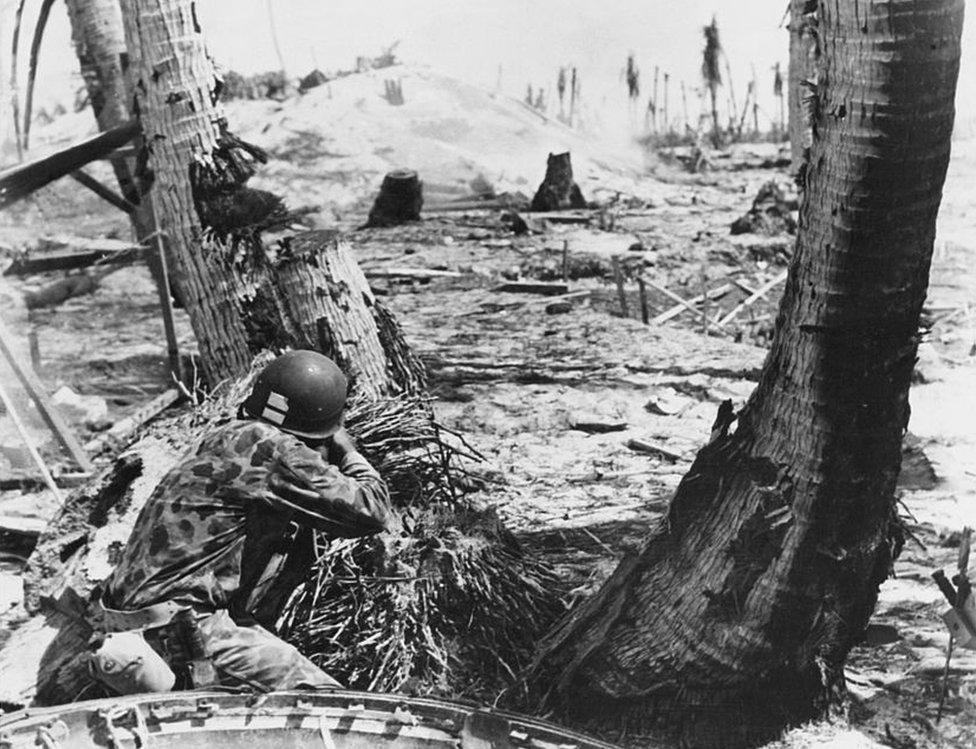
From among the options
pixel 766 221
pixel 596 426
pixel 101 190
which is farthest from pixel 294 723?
pixel 766 221

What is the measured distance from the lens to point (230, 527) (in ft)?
13.7

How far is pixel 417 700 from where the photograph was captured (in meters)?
3.64

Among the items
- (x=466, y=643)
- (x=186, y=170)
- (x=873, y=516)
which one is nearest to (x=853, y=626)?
(x=873, y=516)

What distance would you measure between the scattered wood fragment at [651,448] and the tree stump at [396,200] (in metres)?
9.07

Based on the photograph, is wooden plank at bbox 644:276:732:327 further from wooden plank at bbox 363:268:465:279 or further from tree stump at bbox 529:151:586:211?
tree stump at bbox 529:151:586:211

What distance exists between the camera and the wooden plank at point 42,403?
7.12 metres

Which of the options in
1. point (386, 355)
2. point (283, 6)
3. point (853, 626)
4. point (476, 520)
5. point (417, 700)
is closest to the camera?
point (417, 700)

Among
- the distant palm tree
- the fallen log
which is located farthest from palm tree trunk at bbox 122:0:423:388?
the distant palm tree

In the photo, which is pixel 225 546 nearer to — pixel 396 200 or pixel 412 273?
pixel 412 273

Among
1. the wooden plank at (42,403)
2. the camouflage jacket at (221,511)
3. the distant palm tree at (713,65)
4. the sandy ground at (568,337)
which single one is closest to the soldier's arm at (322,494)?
the camouflage jacket at (221,511)

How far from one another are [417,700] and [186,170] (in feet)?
12.1

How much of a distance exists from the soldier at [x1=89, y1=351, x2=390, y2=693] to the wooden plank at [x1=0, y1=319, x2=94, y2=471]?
3.34 m

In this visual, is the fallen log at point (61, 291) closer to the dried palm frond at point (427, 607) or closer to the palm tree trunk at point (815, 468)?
the dried palm frond at point (427, 607)

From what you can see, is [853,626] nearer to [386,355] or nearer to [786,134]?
[386,355]
